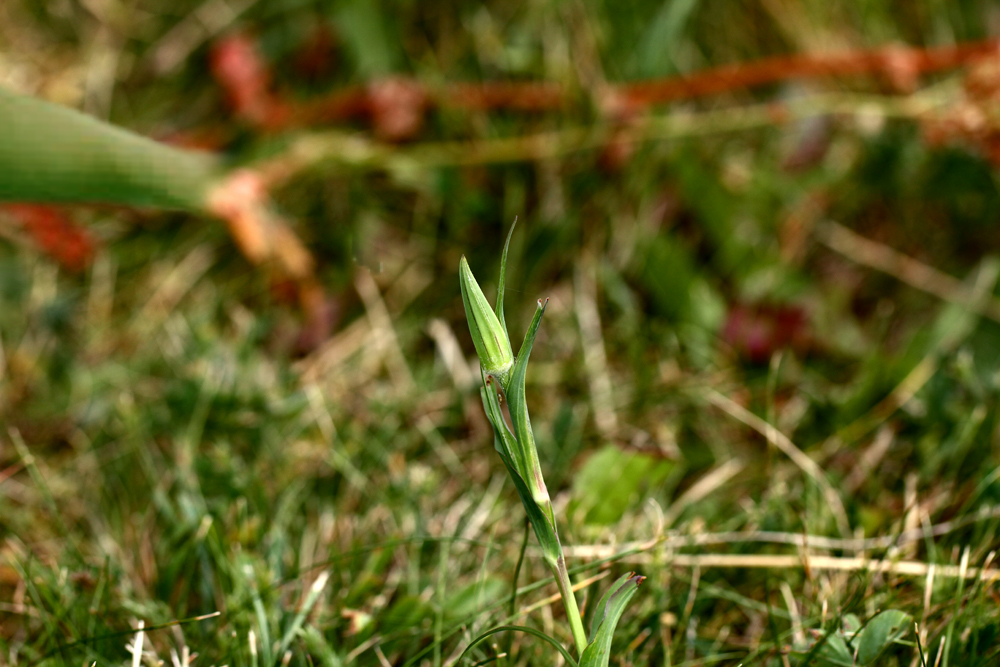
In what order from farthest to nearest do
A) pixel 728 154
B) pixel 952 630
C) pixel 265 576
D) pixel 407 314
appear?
pixel 728 154
pixel 407 314
pixel 265 576
pixel 952 630

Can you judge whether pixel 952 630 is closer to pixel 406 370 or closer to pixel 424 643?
pixel 424 643

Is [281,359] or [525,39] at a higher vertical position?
[525,39]

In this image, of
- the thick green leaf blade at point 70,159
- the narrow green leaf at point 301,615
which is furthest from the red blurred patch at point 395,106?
the narrow green leaf at point 301,615

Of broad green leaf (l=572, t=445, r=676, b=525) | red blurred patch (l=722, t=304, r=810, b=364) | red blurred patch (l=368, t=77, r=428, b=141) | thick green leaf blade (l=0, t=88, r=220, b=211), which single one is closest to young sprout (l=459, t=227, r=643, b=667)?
broad green leaf (l=572, t=445, r=676, b=525)

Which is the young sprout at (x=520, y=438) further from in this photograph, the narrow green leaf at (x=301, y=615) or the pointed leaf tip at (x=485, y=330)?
the narrow green leaf at (x=301, y=615)

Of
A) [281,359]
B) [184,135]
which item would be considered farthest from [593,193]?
[184,135]

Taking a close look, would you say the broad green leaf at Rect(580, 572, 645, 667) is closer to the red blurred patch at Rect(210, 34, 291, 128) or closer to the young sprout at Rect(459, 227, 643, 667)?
the young sprout at Rect(459, 227, 643, 667)
